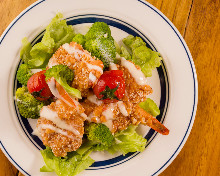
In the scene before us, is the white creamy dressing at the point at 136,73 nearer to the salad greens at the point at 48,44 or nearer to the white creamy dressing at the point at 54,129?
the salad greens at the point at 48,44

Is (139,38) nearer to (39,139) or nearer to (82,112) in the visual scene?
(82,112)

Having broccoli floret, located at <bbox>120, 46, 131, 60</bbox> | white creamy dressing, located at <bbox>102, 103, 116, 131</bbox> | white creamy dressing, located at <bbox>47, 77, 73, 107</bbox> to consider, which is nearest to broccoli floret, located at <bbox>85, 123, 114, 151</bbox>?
white creamy dressing, located at <bbox>102, 103, 116, 131</bbox>

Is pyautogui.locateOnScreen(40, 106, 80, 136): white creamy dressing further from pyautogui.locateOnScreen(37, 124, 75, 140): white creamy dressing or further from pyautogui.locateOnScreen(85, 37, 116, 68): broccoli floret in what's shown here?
pyautogui.locateOnScreen(85, 37, 116, 68): broccoli floret

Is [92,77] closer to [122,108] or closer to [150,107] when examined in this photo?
[122,108]

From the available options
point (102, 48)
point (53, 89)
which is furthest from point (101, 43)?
point (53, 89)

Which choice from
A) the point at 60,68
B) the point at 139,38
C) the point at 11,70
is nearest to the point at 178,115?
the point at 139,38
